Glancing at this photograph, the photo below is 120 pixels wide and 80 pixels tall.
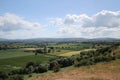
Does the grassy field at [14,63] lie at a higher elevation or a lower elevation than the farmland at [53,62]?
lower

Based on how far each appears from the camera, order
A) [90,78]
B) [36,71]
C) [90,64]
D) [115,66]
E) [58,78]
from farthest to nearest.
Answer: [36,71] → [90,64] → [115,66] → [58,78] → [90,78]

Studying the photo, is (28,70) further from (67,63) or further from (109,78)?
(109,78)

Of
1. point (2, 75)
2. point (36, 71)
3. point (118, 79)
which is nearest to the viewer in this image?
point (118, 79)

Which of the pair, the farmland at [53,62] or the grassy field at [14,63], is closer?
the farmland at [53,62]

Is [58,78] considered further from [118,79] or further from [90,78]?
[118,79]

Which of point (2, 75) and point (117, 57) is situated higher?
point (117, 57)

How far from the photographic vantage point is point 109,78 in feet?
102

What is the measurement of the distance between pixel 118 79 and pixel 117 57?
17259 mm

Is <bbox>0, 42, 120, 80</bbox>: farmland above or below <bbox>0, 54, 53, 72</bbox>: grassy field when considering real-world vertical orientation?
above

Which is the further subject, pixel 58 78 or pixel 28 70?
pixel 28 70

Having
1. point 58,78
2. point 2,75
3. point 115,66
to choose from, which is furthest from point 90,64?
→ point 2,75

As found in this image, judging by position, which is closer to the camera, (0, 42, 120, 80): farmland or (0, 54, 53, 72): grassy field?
(0, 42, 120, 80): farmland

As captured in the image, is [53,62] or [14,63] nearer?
[53,62]

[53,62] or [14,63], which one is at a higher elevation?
[53,62]
